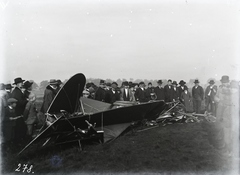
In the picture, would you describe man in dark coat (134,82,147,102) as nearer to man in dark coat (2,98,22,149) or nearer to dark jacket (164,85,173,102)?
dark jacket (164,85,173,102)

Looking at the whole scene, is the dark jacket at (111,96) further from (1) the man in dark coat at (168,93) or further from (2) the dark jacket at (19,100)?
(2) the dark jacket at (19,100)

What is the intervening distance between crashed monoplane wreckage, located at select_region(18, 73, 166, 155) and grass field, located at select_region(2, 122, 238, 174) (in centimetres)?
34

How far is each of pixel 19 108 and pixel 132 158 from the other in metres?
3.91

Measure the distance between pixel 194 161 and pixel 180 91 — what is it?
24.1 ft

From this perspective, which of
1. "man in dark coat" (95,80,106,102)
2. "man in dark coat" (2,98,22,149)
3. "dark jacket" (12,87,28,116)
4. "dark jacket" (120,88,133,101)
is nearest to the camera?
"man in dark coat" (2,98,22,149)

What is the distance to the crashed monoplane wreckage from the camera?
4.65m

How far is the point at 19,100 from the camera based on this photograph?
6.04 m

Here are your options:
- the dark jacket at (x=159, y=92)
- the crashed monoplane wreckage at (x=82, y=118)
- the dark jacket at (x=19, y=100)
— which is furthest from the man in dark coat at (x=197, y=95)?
the dark jacket at (x=19, y=100)

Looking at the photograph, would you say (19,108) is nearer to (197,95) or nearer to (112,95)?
(112,95)

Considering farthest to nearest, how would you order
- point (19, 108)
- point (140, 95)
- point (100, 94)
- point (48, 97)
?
point (140, 95) → point (100, 94) → point (48, 97) → point (19, 108)

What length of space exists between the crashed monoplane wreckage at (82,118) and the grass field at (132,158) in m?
0.34

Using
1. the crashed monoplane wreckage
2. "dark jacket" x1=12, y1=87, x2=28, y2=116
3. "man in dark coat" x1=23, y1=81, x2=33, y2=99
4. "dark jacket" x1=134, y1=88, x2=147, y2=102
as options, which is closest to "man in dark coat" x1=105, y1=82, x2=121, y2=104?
"dark jacket" x1=134, y1=88, x2=147, y2=102

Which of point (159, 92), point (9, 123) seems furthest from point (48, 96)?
point (159, 92)

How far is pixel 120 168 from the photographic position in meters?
4.44
